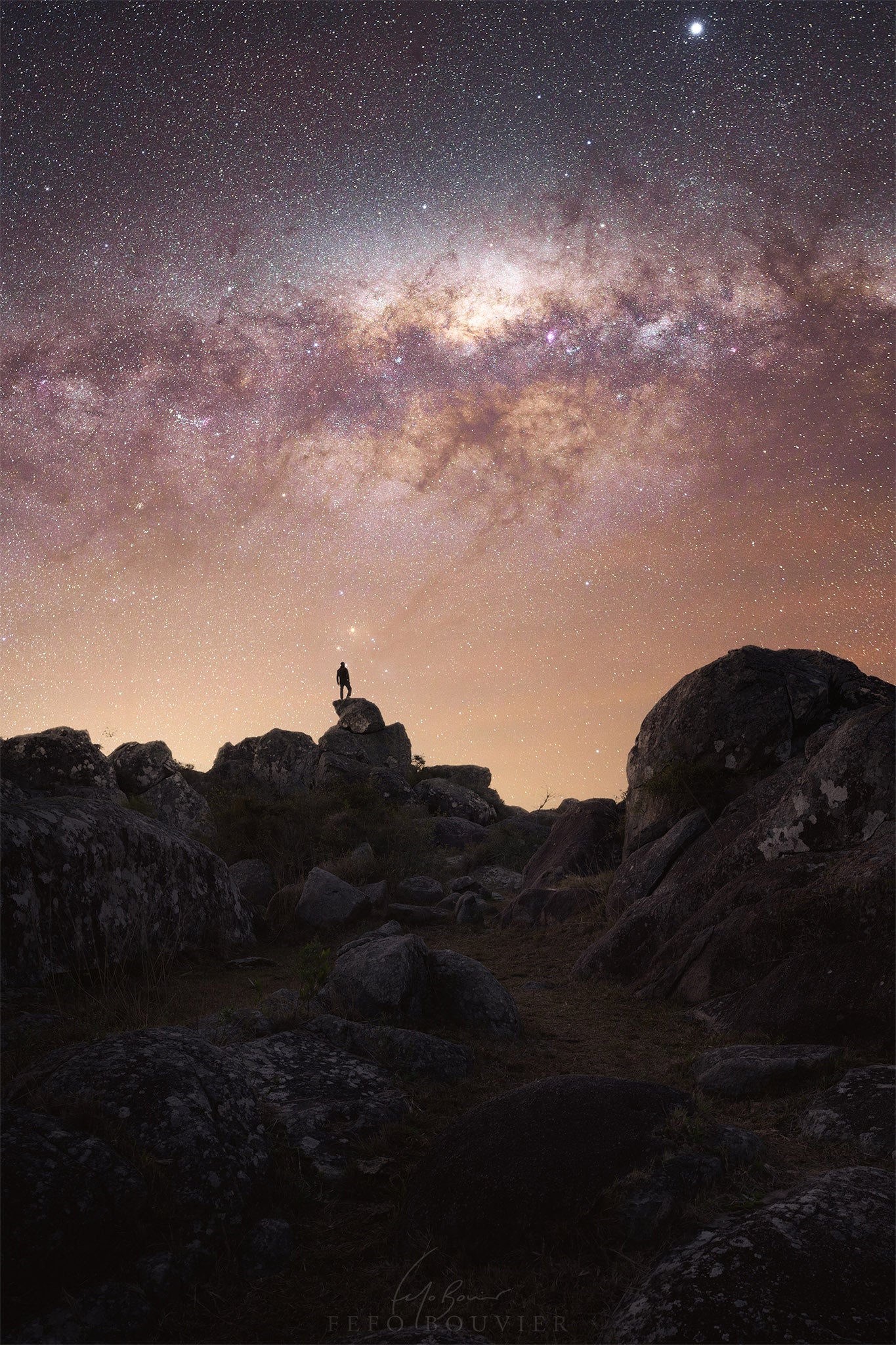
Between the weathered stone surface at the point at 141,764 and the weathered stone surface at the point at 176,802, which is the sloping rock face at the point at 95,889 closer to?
the weathered stone surface at the point at 176,802

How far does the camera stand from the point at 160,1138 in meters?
4.00

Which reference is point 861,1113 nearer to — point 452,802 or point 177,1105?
point 177,1105

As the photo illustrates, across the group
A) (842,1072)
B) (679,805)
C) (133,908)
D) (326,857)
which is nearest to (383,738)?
(326,857)

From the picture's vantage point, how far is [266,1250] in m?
3.84

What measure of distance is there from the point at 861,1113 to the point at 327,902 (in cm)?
1034

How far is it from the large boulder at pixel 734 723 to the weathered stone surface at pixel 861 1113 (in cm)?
735

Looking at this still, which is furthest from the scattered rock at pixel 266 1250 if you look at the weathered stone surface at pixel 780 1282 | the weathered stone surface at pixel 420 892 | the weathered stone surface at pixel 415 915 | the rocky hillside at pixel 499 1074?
the weathered stone surface at pixel 420 892

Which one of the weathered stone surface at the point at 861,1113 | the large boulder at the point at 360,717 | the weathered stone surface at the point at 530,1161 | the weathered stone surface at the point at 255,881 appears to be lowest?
the weathered stone surface at the point at 861,1113

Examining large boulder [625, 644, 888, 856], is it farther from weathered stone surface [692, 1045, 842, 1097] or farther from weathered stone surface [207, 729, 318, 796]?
weathered stone surface [207, 729, 318, 796]

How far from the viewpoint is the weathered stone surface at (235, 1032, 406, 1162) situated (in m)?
5.05

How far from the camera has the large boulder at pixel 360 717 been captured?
42188 millimetres

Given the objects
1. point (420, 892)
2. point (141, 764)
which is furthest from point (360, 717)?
point (420, 892)

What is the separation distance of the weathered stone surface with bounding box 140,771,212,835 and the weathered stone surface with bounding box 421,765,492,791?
15.9 m

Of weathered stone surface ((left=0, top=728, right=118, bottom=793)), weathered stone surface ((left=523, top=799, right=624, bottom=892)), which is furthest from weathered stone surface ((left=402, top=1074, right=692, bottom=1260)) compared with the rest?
weathered stone surface ((left=0, top=728, right=118, bottom=793))
